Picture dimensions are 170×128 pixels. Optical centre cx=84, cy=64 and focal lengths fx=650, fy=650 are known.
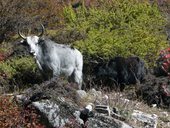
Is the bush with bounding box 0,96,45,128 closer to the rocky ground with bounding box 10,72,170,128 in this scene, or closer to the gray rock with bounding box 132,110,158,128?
the rocky ground with bounding box 10,72,170,128

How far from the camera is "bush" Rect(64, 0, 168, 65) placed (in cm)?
1719

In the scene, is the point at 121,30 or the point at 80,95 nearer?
the point at 80,95

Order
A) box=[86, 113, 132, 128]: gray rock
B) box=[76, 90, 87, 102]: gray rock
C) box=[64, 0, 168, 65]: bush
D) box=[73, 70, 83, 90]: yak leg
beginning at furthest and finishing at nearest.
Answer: box=[64, 0, 168, 65]: bush < box=[73, 70, 83, 90]: yak leg < box=[76, 90, 87, 102]: gray rock < box=[86, 113, 132, 128]: gray rock

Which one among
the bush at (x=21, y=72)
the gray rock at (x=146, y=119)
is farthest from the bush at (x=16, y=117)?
the bush at (x=21, y=72)

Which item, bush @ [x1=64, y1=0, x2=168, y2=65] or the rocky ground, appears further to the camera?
bush @ [x1=64, y1=0, x2=168, y2=65]

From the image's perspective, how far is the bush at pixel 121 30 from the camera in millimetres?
17188

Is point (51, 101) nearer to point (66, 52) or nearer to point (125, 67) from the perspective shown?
point (66, 52)

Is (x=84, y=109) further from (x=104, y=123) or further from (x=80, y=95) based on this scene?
(x=80, y=95)

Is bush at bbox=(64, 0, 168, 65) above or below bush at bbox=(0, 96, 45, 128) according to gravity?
above

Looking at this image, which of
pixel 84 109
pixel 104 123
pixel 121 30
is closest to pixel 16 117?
pixel 84 109

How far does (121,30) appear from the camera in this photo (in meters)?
18.6

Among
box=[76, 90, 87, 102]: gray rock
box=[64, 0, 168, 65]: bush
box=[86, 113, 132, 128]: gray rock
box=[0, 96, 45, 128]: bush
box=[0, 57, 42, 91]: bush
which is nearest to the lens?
box=[0, 96, 45, 128]: bush

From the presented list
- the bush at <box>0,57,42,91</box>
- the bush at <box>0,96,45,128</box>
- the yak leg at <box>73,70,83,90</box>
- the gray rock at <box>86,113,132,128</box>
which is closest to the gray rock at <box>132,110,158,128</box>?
the gray rock at <box>86,113,132,128</box>

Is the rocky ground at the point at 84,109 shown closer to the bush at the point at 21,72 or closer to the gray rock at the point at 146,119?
the gray rock at the point at 146,119
